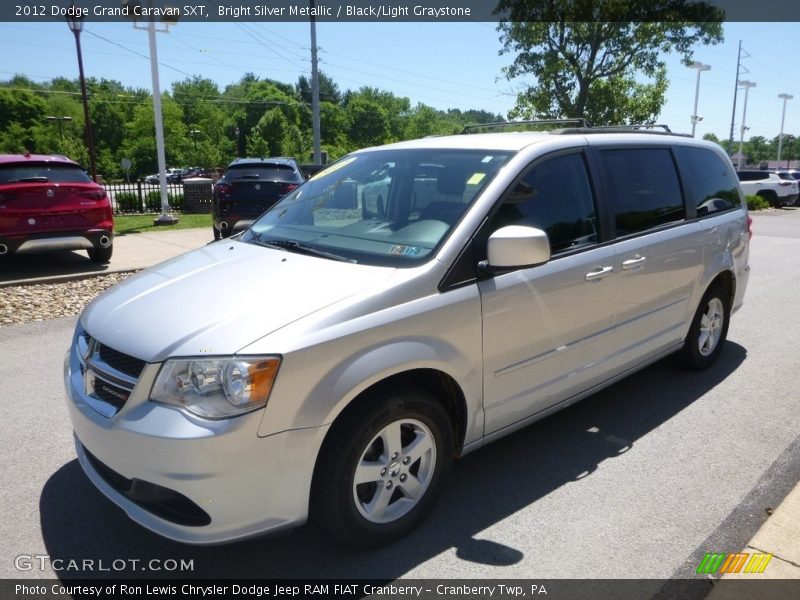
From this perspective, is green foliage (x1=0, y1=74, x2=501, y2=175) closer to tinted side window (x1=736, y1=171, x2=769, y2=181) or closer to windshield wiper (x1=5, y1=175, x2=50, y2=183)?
tinted side window (x1=736, y1=171, x2=769, y2=181)

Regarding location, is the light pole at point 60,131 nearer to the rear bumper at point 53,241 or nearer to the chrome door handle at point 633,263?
the rear bumper at point 53,241

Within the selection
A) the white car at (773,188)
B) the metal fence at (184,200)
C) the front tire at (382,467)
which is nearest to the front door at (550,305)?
the front tire at (382,467)

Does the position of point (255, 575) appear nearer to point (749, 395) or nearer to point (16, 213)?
point (749, 395)

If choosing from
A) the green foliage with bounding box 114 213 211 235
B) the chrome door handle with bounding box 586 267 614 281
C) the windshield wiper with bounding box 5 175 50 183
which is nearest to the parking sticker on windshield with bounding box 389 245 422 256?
the chrome door handle with bounding box 586 267 614 281

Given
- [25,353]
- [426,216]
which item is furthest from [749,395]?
[25,353]

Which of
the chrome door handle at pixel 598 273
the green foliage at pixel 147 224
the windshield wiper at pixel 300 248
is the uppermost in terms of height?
the windshield wiper at pixel 300 248

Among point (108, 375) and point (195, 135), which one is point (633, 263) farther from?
point (195, 135)

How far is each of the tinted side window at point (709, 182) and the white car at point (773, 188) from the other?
24.3 m

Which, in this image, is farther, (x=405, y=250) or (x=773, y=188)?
(x=773, y=188)

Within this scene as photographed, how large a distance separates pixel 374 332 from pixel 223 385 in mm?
634

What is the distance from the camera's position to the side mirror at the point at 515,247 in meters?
2.82

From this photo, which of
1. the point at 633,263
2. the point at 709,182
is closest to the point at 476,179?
the point at 633,263

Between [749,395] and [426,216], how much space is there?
3.13 m

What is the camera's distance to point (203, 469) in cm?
223
